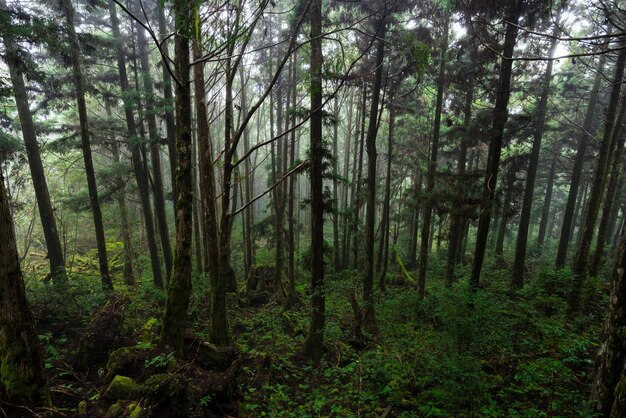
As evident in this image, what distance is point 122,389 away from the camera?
15.0 feet

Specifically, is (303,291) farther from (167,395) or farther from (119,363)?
(167,395)

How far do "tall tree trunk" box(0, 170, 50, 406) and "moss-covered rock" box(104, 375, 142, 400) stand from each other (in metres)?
0.92

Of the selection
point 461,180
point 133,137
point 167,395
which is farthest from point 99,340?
point 461,180

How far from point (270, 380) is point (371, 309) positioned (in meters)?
3.95

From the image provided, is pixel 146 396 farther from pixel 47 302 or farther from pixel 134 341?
pixel 47 302

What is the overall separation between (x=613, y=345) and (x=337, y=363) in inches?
230

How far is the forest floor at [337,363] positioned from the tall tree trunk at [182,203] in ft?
2.24

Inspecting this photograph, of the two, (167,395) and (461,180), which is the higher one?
(461,180)

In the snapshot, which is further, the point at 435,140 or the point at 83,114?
the point at 435,140

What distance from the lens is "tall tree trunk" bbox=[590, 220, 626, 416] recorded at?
413cm

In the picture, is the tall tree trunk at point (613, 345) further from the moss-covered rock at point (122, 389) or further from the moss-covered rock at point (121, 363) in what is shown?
the moss-covered rock at point (121, 363)

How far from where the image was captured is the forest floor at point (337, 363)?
508cm

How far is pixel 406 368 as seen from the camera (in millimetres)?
7102

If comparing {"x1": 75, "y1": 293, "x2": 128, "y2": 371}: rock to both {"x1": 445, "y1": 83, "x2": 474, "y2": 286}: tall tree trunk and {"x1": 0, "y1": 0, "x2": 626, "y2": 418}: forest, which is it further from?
{"x1": 445, "y1": 83, "x2": 474, "y2": 286}: tall tree trunk
